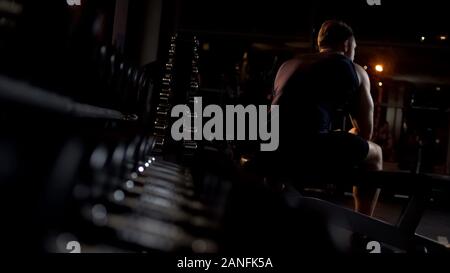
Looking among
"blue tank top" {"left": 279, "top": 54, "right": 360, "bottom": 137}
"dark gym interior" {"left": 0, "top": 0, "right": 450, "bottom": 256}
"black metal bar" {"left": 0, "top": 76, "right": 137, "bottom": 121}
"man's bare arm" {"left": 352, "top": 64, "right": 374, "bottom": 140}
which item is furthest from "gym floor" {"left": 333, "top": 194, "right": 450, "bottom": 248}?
"black metal bar" {"left": 0, "top": 76, "right": 137, "bottom": 121}

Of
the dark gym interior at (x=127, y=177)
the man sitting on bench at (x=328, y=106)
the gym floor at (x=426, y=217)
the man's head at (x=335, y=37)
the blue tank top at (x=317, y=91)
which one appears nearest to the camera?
the dark gym interior at (x=127, y=177)

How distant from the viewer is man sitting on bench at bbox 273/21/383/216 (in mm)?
1996

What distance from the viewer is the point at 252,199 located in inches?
24.1

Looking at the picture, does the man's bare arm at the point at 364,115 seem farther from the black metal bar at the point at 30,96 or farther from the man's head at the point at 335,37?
the black metal bar at the point at 30,96

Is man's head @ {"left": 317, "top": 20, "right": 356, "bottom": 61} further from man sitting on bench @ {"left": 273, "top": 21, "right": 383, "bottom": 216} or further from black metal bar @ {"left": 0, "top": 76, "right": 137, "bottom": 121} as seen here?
black metal bar @ {"left": 0, "top": 76, "right": 137, "bottom": 121}

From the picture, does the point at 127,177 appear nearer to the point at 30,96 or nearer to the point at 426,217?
the point at 30,96

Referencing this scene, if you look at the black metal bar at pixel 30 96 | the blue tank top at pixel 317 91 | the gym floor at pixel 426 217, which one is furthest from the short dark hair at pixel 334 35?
the black metal bar at pixel 30 96

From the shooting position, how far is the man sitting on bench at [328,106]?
2.00 metres

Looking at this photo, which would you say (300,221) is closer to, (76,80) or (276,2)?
(76,80)

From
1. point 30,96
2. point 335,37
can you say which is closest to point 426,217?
point 335,37

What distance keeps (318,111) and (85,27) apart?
1.35m

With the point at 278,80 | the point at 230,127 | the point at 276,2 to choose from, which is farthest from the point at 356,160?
the point at 276,2

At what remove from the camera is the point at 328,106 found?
7.29 ft

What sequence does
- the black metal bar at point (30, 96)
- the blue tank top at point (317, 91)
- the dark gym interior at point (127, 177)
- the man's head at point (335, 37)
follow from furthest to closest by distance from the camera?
the man's head at point (335, 37), the blue tank top at point (317, 91), the black metal bar at point (30, 96), the dark gym interior at point (127, 177)
